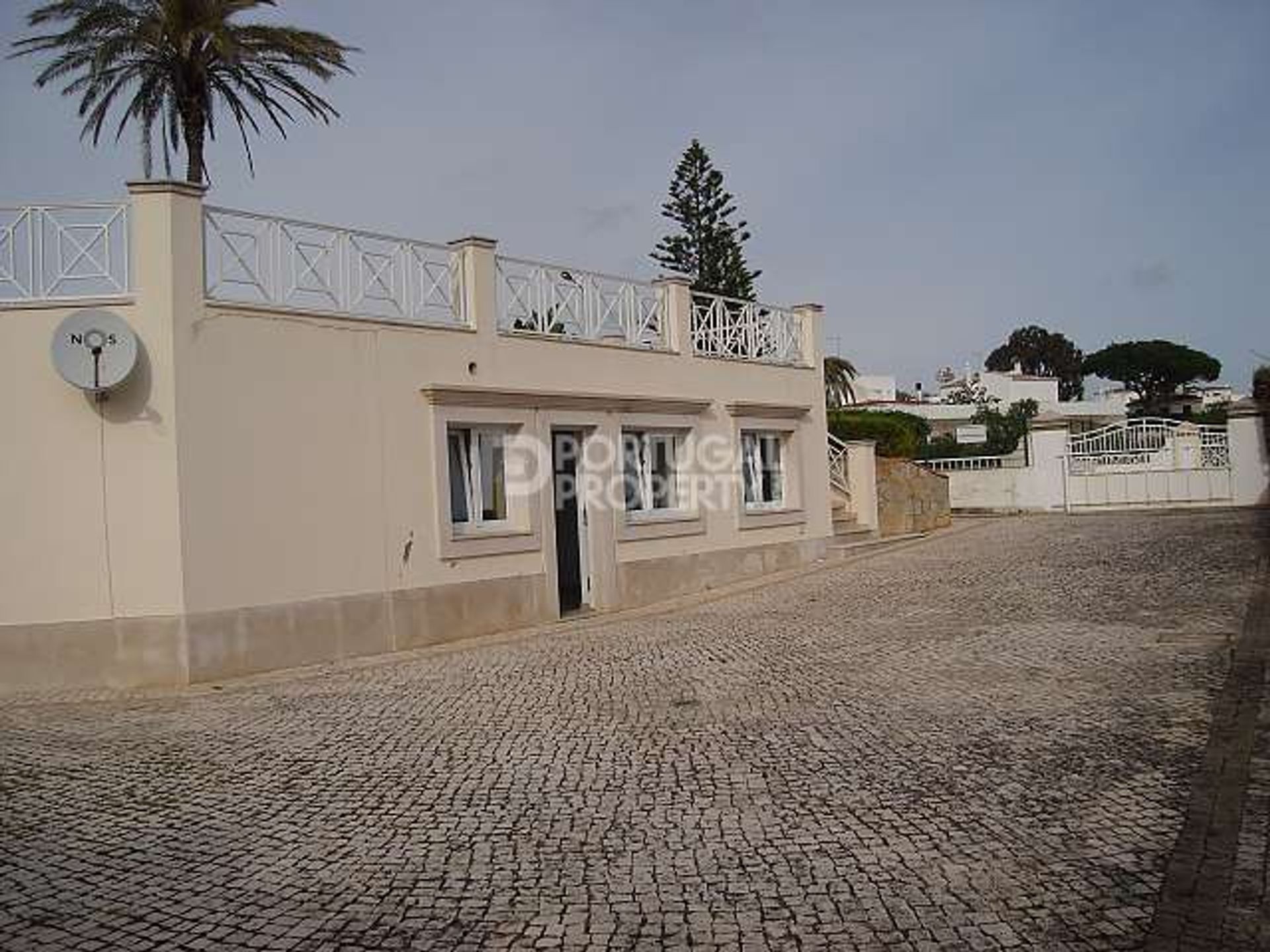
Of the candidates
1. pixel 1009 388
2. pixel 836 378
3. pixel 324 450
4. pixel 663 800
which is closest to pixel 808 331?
pixel 324 450

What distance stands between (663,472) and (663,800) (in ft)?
33.9

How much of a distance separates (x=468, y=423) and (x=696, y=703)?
5.66 meters

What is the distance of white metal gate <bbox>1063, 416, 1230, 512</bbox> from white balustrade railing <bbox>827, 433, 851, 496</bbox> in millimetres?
8488

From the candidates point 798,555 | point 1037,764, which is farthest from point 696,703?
point 798,555

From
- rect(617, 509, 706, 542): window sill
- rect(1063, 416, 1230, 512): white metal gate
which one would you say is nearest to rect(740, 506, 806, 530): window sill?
rect(617, 509, 706, 542): window sill

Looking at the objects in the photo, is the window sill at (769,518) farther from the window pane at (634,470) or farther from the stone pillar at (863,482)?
the stone pillar at (863,482)

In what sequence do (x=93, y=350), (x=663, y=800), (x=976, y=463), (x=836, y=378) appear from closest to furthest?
(x=663, y=800), (x=93, y=350), (x=976, y=463), (x=836, y=378)

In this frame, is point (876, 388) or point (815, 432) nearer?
point (815, 432)

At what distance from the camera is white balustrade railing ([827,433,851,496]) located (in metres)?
20.7

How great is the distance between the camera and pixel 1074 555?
53.9 ft

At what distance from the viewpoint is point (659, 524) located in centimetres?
1525

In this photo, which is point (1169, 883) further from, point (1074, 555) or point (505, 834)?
point (1074, 555)

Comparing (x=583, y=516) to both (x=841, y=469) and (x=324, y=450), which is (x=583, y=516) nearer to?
(x=324, y=450)

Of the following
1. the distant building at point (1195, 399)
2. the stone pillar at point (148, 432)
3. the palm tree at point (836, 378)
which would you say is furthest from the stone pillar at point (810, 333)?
the distant building at point (1195, 399)
